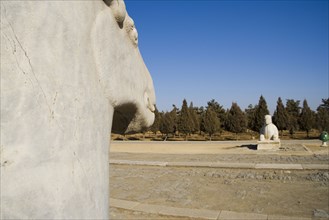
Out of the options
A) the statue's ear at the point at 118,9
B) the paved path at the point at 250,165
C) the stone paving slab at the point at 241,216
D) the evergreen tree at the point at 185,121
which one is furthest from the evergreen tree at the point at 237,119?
the statue's ear at the point at 118,9

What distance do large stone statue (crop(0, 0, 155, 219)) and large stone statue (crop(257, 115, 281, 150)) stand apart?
17.0 m

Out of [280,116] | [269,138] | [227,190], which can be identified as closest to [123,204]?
[227,190]

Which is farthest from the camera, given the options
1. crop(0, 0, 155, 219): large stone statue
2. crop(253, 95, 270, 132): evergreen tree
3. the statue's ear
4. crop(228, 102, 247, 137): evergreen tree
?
crop(228, 102, 247, 137): evergreen tree

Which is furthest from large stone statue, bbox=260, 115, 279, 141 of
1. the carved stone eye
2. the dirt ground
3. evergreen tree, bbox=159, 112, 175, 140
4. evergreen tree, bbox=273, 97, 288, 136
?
the carved stone eye

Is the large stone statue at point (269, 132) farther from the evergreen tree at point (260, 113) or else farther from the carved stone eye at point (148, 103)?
the carved stone eye at point (148, 103)

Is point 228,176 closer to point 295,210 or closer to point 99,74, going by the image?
point 295,210

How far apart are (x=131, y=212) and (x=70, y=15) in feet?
17.8

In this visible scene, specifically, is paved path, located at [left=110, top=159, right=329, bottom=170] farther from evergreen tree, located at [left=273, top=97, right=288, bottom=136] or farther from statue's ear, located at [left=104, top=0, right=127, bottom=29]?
evergreen tree, located at [left=273, top=97, right=288, bottom=136]

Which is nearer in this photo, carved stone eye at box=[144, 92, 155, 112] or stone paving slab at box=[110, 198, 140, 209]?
carved stone eye at box=[144, 92, 155, 112]

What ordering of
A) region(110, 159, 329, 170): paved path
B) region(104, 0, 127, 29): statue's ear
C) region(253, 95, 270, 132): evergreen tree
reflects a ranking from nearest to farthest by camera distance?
region(104, 0, 127, 29): statue's ear, region(110, 159, 329, 170): paved path, region(253, 95, 270, 132): evergreen tree

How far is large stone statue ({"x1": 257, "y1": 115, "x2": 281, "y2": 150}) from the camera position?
54.9 feet

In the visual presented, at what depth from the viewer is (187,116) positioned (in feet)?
105

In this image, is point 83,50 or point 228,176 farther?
point 228,176

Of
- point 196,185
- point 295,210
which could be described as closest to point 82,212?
point 295,210
